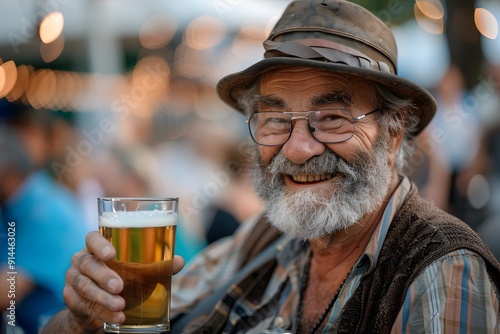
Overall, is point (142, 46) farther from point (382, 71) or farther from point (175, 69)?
point (382, 71)

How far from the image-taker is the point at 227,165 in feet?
15.7

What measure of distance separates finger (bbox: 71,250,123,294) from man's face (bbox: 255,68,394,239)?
2.29 feet

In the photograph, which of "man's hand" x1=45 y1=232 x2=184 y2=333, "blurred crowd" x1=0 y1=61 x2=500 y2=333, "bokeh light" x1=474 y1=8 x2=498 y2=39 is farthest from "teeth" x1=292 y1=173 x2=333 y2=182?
"bokeh light" x1=474 y1=8 x2=498 y2=39

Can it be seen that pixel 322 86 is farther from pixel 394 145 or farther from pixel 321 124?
pixel 394 145

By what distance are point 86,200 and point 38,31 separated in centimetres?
118

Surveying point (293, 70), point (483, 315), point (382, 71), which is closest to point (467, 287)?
point (483, 315)

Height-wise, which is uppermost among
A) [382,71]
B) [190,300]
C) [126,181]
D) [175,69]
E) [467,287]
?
[175,69]

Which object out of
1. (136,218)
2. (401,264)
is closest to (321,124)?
(401,264)

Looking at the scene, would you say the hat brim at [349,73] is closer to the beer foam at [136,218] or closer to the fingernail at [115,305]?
the beer foam at [136,218]

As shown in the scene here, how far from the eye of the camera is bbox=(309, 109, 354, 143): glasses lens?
86.1 inches

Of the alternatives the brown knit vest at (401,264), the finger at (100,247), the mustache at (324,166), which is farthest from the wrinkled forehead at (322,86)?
the finger at (100,247)

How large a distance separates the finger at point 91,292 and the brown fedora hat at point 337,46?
978 millimetres

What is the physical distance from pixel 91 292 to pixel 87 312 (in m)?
0.17

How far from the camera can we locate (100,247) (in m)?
1.85
